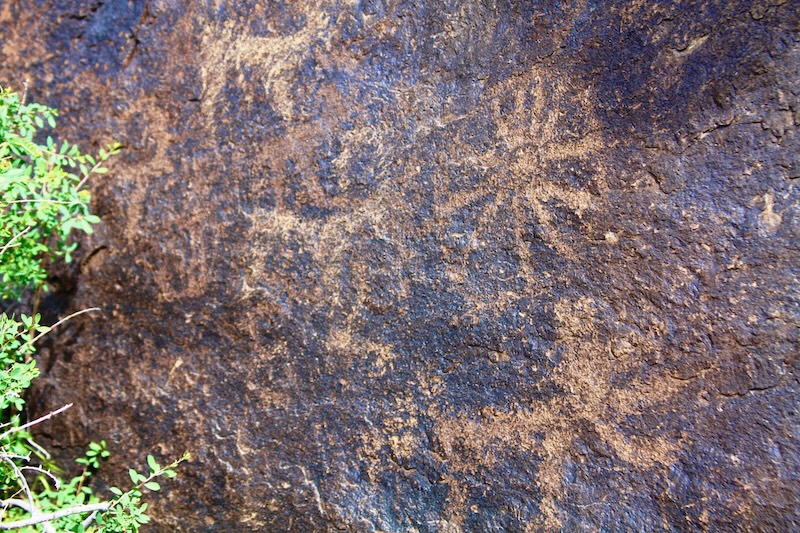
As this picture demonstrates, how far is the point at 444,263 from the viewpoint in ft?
5.49

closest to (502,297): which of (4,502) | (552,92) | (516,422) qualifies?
(516,422)

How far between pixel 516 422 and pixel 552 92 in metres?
0.83

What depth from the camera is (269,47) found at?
1.83m

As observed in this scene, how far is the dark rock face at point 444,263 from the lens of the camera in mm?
1510

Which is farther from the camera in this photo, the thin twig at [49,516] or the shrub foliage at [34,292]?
the shrub foliage at [34,292]

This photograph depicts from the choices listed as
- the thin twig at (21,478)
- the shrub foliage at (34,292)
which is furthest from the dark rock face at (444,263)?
the thin twig at (21,478)

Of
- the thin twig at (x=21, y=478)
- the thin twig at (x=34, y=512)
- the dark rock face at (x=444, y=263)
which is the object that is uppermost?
the dark rock face at (x=444, y=263)

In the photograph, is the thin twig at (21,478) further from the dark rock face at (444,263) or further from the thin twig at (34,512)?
the dark rock face at (444,263)

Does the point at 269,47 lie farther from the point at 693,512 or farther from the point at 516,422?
the point at 693,512

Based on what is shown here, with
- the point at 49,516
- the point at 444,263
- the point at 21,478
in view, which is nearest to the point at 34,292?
the point at 21,478

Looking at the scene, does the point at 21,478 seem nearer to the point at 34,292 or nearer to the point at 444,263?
the point at 34,292

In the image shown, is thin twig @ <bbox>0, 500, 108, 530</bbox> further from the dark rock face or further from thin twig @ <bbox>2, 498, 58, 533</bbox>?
the dark rock face

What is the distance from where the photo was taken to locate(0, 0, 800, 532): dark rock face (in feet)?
4.95

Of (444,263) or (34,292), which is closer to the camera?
(444,263)
